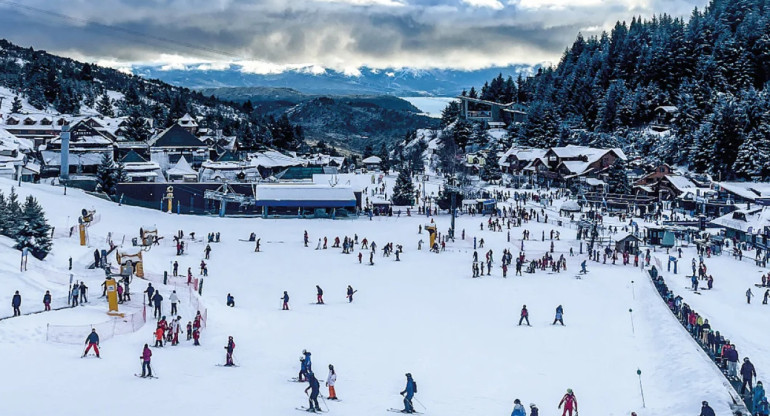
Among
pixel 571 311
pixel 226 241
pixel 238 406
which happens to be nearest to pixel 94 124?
pixel 226 241

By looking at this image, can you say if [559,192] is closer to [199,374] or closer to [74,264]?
[74,264]

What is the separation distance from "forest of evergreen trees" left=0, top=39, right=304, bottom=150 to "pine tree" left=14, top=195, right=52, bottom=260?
2252 inches

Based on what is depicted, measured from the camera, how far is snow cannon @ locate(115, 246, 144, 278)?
898 inches

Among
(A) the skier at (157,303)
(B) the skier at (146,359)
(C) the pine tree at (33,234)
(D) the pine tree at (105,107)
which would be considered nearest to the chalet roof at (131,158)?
(C) the pine tree at (33,234)

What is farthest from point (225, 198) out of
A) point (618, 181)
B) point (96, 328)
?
point (618, 181)

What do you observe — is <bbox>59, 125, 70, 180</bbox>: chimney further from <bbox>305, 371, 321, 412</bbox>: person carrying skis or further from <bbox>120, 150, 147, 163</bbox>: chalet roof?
<bbox>305, 371, 321, 412</bbox>: person carrying skis

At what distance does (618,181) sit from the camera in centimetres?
6003

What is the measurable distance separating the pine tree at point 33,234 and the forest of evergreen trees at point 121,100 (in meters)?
57.2

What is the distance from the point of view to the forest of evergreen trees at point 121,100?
9369cm

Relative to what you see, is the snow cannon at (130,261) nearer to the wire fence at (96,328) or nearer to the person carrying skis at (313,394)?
the wire fence at (96,328)

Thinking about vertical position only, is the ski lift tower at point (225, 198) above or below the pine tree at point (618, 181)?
below

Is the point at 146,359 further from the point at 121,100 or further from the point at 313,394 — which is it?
the point at 121,100

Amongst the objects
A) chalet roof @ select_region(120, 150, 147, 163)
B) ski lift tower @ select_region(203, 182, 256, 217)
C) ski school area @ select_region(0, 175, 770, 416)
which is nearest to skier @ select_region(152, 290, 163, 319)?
ski school area @ select_region(0, 175, 770, 416)

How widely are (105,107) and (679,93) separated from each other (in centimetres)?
7229
